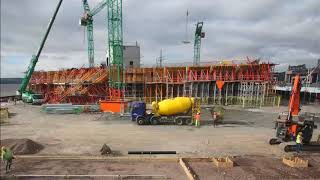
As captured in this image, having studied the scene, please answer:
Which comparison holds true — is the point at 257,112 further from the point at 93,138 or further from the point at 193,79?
the point at 93,138

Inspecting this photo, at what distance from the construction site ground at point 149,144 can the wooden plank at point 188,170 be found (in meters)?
0.26

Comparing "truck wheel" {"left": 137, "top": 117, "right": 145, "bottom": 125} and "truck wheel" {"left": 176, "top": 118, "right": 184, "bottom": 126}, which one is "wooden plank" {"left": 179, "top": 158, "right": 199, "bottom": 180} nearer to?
"truck wheel" {"left": 176, "top": 118, "right": 184, "bottom": 126}

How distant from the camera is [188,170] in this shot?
630 inches

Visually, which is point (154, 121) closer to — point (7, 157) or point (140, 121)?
point (140, 121)

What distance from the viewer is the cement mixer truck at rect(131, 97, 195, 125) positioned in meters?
30.5

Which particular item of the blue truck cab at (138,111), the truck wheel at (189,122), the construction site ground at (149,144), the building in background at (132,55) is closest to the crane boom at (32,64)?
the building in background at (132,55)

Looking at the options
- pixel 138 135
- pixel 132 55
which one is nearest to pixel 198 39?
pixel 132 55

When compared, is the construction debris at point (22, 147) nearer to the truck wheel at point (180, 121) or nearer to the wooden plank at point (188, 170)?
the wooden plank at point (188, 170)

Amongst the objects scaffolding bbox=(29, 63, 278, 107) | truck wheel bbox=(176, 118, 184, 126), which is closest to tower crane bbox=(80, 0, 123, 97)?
scaffolding bbox=(29, 63, 278, 107)

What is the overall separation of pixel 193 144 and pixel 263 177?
23.9 feet

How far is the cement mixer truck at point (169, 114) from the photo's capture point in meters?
30.5

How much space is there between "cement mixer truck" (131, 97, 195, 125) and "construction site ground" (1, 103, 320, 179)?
827 millimetres

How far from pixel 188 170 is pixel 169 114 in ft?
48.4

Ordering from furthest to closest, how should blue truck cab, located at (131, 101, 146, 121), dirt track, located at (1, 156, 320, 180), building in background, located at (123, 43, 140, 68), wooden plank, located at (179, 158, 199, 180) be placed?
1. building in background, located at (123, 43, 140, 68)
2. blue truck cab, located at (131, 101, 146, 121)
3. dirt track, located at (1, 156, 320, 180)
4. wooden plank, located at (179, 158, 199, 180)
